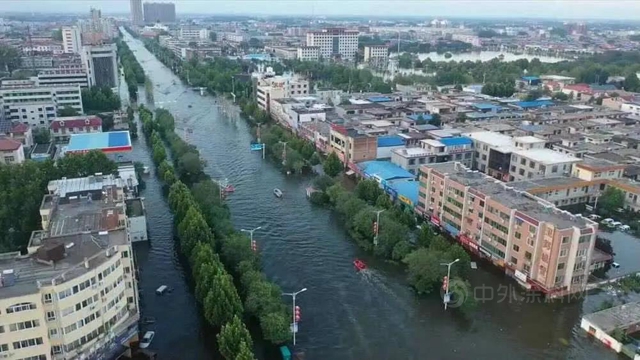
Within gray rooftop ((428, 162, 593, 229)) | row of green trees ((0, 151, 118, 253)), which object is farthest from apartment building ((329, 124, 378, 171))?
row of green trees ((0, 151, 118, 253))

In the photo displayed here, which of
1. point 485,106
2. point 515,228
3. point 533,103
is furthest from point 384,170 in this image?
point 533,103

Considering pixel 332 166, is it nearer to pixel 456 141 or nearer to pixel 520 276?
pixel 456 141

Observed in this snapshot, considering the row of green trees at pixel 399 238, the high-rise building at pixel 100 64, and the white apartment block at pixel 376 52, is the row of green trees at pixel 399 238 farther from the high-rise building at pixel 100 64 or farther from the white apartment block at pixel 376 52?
the white apartment block at pixel 376 52

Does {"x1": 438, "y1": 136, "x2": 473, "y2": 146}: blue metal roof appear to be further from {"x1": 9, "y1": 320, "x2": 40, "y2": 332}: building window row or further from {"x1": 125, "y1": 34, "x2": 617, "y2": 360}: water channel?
{"x1": 9, "y1": 320, "x2": 40, "y2": 332}: building window row

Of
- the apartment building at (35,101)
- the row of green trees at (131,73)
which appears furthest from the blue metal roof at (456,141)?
the row of green trees at (131,73)

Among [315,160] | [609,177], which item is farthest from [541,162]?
[315,160]

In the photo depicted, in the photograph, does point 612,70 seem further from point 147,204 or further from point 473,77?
point 147,204

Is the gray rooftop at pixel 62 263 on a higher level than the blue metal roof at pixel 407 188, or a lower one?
higher
